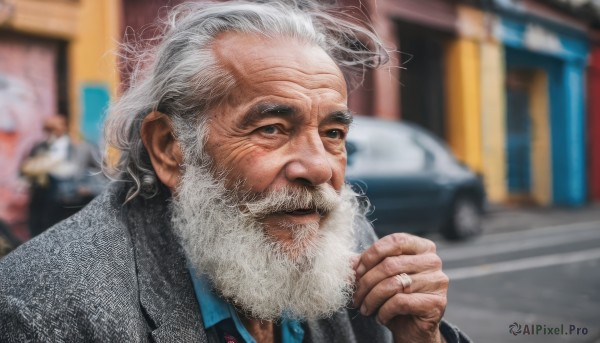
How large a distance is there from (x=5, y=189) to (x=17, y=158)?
45 cm

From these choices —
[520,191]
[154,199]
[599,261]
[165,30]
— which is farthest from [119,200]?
[520,191]

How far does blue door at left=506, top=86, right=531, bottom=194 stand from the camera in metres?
18.7

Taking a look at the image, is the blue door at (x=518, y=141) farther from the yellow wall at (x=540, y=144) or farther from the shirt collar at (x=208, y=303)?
the shirt collar at (x=208, y=303)

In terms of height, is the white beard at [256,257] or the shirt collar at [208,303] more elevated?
the white beard at [256,257]

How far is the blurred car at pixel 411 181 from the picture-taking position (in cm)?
845

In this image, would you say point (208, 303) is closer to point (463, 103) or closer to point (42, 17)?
point (42, 17)

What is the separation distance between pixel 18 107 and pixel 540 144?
50.7 ft

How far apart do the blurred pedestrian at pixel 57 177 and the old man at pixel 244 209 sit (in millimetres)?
5472

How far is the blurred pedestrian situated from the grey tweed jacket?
18.2 feet

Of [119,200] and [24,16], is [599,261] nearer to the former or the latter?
[119,200]

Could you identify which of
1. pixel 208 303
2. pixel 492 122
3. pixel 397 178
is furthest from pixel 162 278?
pixel 492 122

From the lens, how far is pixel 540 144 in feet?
64.1

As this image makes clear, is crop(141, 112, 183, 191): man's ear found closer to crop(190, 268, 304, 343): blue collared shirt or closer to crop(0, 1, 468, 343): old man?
crop(0, 1, 468, 343): old man

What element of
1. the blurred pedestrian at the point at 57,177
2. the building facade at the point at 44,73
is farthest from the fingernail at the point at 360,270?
the building facade at the point at 44,73
